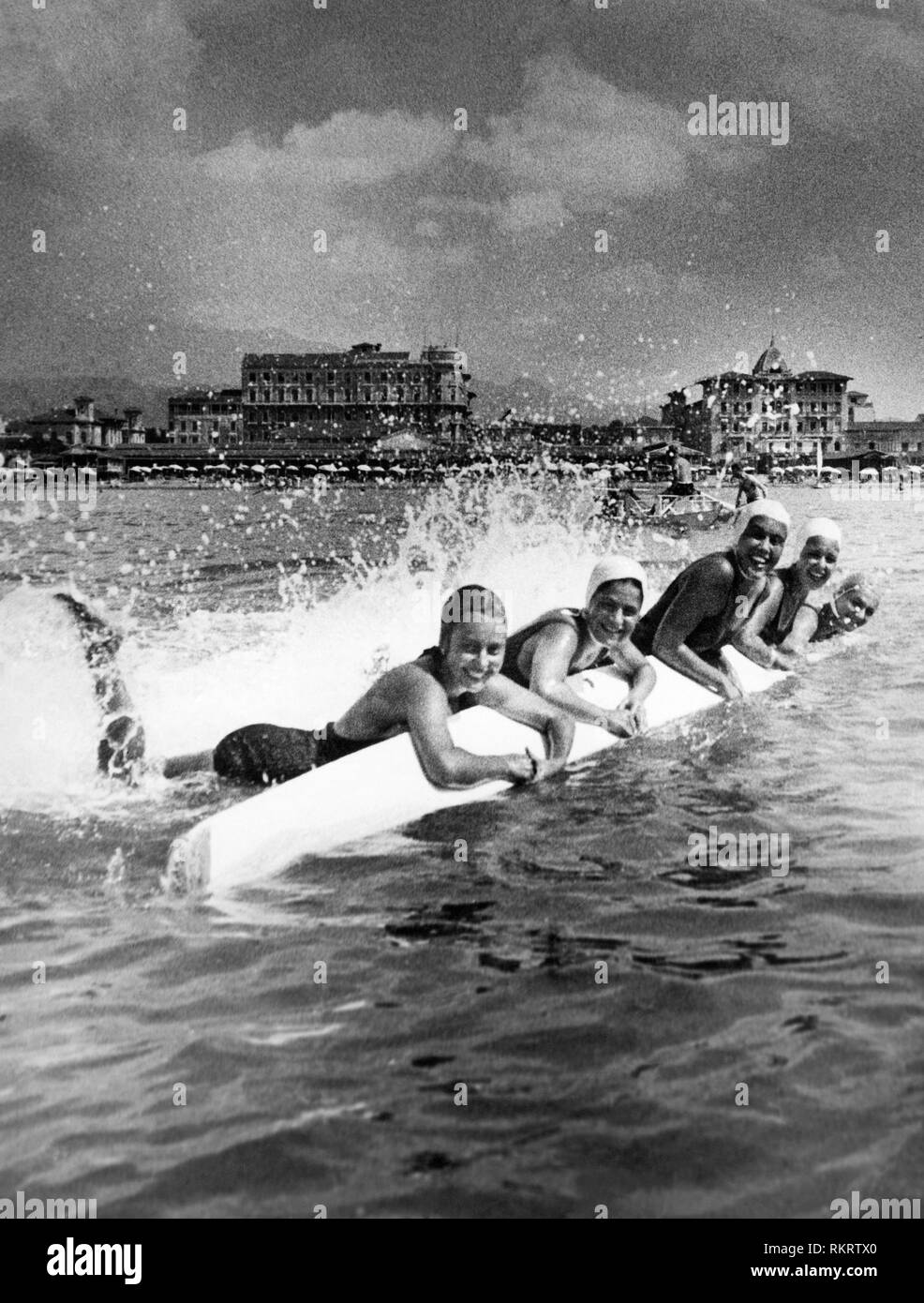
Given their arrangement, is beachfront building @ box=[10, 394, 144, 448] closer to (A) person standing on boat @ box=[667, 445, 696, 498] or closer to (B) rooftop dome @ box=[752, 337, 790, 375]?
(A) person standing on boat @ box=[667, 445, 696, 498]

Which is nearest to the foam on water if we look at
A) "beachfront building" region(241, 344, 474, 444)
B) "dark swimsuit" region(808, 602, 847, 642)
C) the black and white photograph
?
the black and white photograph

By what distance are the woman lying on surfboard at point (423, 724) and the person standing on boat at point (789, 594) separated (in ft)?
6.31

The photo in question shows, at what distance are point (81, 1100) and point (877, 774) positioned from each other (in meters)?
3.06

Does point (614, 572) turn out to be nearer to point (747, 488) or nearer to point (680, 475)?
point (680, 475)

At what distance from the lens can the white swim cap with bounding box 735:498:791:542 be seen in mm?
5711

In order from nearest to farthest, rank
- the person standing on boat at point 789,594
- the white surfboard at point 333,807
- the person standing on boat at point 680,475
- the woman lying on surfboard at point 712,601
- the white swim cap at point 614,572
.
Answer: the white surfboard at point 333,807, the white swim cap at point 614,572, the woman lying on surfboard at point 712,601, the person standing on boat at point 680,475, the person standing on boat at point 789,594

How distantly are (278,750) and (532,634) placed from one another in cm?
115

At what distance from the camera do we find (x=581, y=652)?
16.9 feet

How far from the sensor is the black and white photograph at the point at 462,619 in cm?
306

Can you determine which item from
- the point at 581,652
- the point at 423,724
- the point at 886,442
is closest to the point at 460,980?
the point at 423,724

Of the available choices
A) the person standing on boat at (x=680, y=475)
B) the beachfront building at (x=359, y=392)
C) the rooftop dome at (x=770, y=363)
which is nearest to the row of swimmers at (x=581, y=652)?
the person standing on boat at (x=680, y=475)

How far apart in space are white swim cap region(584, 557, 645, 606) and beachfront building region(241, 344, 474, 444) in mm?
893

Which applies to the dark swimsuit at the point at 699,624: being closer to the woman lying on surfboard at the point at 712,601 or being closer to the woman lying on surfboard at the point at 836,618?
the woman lying on surfboard at the point at 712,601
